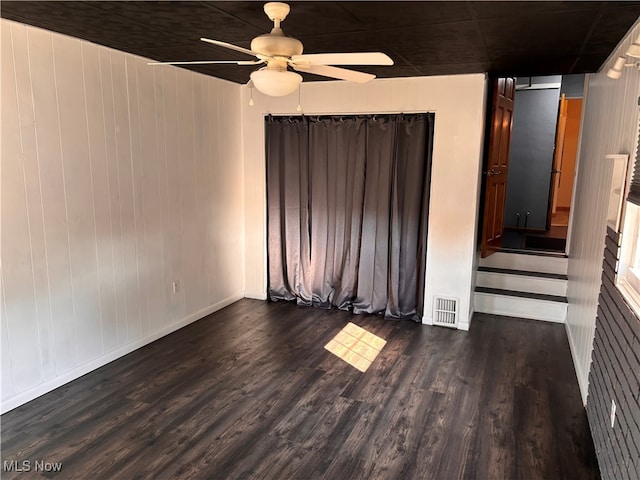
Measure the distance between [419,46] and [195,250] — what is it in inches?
108

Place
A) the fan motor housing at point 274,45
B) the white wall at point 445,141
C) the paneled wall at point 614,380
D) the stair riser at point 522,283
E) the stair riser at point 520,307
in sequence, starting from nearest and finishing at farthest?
the paneled wall at point 614,380 → the fan motor housing at point 274,45 → the white wall at point 445,141 → the stair riser at point 520,307 → the stair riser at point 522,283

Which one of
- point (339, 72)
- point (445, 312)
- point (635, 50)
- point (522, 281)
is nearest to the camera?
point (635, 50)

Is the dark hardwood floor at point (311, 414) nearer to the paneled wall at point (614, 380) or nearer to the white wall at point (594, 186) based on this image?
the paneled wall at point (614, 380)

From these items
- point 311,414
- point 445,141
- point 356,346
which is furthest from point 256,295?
point 445,141

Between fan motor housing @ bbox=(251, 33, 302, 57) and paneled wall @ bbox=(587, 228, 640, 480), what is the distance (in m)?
1.85

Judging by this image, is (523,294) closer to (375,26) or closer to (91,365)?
(375,26)

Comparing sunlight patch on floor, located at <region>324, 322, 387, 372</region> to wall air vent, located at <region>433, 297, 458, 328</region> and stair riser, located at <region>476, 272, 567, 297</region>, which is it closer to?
wall air vent, located at <region>433, 297, 458, 328</region>

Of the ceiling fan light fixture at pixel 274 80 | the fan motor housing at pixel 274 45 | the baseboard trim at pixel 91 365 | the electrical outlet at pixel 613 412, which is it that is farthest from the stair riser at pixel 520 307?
the fan motor housing at pixel 274 45

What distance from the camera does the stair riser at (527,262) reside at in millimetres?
5059

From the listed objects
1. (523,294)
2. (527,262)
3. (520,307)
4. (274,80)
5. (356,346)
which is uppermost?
(274,80)

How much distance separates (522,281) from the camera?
16.4ft

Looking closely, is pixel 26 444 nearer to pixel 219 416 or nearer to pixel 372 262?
pixel 219 416

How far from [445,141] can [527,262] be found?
1842mm

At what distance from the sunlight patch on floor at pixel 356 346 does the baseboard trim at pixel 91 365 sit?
142cm
